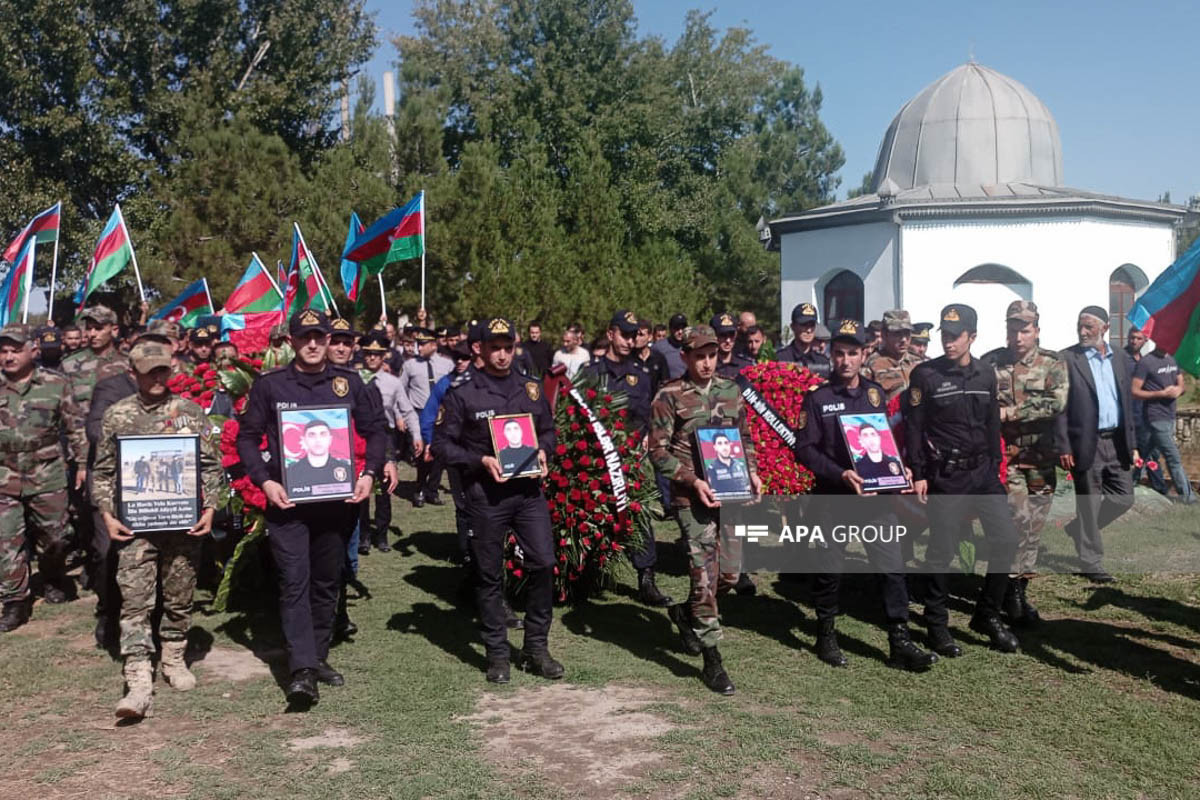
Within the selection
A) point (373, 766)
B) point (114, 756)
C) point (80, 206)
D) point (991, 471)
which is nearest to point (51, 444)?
point (114, 756)

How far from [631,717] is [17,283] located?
9953mm

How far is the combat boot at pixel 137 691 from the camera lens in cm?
587

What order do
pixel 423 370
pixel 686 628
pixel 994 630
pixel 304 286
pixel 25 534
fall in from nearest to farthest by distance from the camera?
pixel 686 628
pixel 994 630
pixel 25 534
pixel 423 370
pixel 304 286

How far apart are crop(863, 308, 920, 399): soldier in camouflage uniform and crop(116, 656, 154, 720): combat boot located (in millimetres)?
6317

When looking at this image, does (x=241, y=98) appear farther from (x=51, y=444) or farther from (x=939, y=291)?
(x=51, y=444)

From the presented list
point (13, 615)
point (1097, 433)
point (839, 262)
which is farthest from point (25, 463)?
point (839, 262)

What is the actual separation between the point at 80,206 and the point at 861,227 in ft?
76.1

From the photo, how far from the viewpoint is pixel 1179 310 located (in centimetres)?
692

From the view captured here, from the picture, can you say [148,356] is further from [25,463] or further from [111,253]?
[111,253]

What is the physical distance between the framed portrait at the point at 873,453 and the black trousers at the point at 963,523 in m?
0.34

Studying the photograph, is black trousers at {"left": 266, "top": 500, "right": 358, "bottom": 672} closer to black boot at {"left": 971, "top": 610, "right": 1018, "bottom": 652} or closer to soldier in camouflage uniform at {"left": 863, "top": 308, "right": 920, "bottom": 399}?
black boot at {"left": 971, "top": 610, "right": 1018, "bottom": 652}

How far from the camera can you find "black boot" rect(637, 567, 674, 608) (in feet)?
28.0

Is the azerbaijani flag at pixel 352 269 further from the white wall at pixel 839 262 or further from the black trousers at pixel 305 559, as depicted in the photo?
the white wall at pixel 839 262

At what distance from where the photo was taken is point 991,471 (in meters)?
7.00
